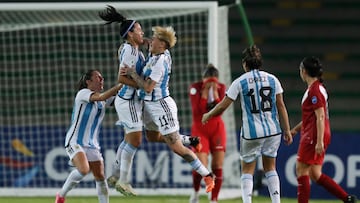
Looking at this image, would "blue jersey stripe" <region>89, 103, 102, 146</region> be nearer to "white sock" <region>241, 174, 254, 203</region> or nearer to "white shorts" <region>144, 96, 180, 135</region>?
"white shorts" <region>144, 96, 180, 135</region>

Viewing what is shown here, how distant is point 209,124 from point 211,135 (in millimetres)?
128

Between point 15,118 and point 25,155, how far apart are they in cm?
85

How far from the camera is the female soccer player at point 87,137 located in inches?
422

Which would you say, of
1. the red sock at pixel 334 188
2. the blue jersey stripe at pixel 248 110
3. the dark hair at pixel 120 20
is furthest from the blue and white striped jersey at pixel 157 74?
the red sock at pixel 334 188

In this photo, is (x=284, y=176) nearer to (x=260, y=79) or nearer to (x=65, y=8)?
(x=65, y=8)

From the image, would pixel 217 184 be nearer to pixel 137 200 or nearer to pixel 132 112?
pixel 137 200

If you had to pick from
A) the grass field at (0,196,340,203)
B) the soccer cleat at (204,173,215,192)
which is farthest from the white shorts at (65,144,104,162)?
the grass field at (0,196,340,203)

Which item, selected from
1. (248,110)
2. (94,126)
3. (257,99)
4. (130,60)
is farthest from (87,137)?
(257,99)

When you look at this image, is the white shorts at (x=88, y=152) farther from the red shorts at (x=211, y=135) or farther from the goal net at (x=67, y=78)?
the goal net at (x=67, y=78)

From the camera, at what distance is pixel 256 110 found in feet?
33.3

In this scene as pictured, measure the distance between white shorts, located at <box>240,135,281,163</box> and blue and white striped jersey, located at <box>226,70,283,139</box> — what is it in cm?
6

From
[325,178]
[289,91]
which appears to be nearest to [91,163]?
[325,178]

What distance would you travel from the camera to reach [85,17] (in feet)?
51.3

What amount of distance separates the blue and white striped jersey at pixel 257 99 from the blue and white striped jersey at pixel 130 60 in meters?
0.99
